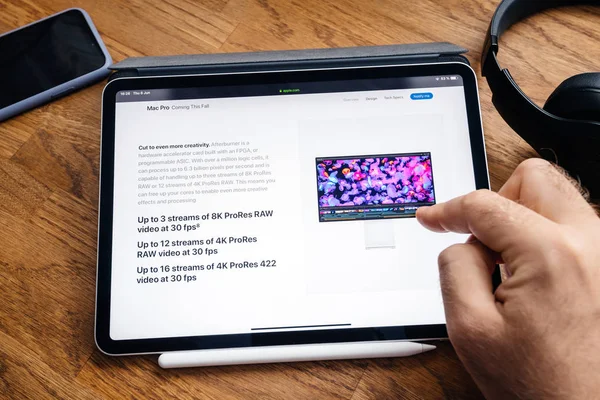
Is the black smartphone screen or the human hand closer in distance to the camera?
the human hand

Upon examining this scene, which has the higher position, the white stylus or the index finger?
the index finger

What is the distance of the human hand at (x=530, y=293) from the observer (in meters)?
→ 0.34

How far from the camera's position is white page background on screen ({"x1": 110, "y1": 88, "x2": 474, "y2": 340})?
0.52 m

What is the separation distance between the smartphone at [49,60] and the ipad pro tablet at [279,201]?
0.19ft

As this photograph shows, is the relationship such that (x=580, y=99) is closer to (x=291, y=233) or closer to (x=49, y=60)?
(x=291, y=233)

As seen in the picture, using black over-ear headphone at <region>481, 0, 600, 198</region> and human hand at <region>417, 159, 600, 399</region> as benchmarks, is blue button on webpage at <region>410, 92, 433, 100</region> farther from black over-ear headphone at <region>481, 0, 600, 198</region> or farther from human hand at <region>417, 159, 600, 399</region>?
human hand at <region>417, 159, 600, 399</region>

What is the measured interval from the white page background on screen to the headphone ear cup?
10 cm

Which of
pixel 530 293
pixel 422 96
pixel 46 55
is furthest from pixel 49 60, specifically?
pixel 530 293

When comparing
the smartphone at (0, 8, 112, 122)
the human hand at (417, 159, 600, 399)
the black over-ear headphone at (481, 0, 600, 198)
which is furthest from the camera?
the smartphone at (0, 8, 112, 122)

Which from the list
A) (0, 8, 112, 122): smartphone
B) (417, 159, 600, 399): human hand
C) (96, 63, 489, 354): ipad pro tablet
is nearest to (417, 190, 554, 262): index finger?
(417, 159, 600, 399): human hand

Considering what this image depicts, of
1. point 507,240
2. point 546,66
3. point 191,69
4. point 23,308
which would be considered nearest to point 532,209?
point 507,240

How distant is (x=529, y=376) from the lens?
0.34 m

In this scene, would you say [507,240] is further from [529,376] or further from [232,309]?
[232,309]

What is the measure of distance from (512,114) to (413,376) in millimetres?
301
